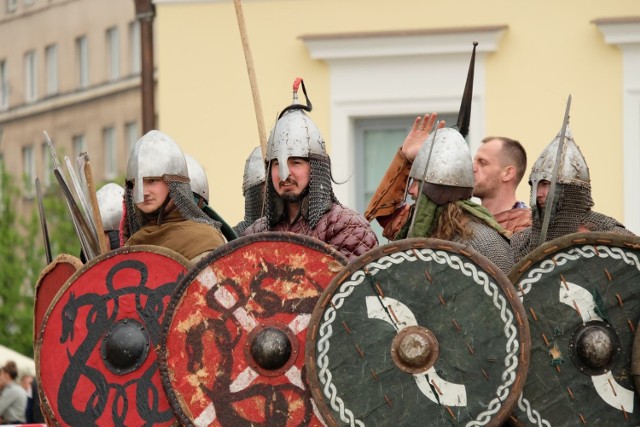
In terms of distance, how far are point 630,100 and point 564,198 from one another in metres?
7.22

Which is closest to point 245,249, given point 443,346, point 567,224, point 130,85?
point 443,346

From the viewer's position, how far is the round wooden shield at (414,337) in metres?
7.55

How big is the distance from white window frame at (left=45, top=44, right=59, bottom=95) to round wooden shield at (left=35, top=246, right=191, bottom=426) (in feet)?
127

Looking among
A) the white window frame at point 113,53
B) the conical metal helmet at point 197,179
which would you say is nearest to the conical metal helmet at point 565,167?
the conical metal helmet at point 197,179

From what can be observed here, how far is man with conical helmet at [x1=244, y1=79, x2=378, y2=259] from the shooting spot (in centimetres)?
848

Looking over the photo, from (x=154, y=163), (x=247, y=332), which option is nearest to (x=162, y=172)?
(x=154, y=163)

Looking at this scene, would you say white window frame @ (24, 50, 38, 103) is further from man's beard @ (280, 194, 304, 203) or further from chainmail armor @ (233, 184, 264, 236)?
man's beard @ (280, 194, 304, 203)

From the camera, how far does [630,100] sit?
15.5m

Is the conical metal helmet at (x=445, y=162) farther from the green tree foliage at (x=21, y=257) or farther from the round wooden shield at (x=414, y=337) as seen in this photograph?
the green tree foliage at (x=21, y=257)

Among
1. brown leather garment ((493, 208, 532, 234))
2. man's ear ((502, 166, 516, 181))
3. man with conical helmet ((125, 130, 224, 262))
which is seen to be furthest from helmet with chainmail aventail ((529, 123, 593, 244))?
man's ear ((502, 166, 516, 181))

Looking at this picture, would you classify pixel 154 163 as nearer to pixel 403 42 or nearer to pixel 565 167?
pixel 565 167

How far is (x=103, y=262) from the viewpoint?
826 cm

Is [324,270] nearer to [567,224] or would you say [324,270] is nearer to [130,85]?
[567,224]

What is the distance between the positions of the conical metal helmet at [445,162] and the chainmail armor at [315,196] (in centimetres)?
36
